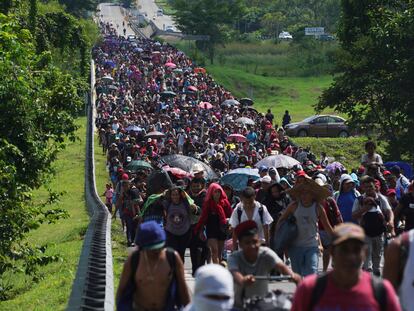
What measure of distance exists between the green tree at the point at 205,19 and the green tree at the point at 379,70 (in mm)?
66930

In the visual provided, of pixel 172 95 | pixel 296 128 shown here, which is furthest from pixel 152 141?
pixel 172 95

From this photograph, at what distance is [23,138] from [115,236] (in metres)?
2.70

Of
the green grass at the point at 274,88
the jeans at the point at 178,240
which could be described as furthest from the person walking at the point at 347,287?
the green grass at the point at 274,88

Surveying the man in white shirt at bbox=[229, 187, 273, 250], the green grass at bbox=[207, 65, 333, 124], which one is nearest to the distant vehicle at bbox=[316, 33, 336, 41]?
the green grass at bbox=[207, 65, 333, 124]

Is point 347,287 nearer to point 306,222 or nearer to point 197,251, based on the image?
point 306,222

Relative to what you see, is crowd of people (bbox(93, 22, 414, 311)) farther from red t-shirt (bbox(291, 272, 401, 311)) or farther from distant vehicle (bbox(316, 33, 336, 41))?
distant vehicle (bbox(316, 33, 336, 41))

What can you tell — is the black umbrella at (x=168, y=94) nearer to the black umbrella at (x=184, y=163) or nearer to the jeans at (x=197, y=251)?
the black umbrella at (x=184, y=163)

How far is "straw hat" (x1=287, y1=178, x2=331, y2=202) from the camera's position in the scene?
13.3 m

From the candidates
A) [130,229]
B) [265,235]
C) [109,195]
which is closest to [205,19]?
[109,195]

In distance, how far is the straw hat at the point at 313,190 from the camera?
13.3 m

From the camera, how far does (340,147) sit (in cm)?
5091

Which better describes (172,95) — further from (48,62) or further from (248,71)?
(248,71)

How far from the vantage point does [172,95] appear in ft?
206

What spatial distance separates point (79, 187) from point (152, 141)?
143 inches
